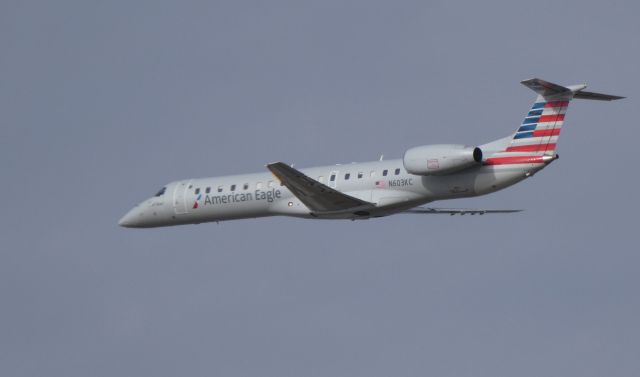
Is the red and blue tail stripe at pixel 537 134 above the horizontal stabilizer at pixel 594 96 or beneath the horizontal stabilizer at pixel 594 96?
beneath

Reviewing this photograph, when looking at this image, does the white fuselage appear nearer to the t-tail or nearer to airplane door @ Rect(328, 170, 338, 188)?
airplane door @ Rect(328, 170, 338, 188)

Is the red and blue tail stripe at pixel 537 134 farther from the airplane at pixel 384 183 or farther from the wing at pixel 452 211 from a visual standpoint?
the wing at pixel 452 211

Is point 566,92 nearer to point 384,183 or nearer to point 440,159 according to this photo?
point 440,159

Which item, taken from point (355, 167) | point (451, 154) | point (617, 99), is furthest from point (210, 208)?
point (617, 99)

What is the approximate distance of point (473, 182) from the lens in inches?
1770

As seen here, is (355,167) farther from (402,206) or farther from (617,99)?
(617,99)

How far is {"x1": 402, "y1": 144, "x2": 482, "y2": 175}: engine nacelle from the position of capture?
44375mm

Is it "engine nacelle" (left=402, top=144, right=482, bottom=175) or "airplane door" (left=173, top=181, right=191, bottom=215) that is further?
"airplane door" (left=173, top=181, right=191, bottom=215)

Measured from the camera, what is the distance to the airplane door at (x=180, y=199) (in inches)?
2018

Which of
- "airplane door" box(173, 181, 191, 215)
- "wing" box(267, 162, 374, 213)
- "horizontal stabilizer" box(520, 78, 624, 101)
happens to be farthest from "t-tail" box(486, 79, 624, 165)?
"airplane door" box(173, 181, 191, 215)

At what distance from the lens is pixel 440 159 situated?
146ft

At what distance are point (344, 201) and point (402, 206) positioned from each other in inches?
75.1

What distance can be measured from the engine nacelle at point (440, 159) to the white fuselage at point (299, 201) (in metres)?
0.61

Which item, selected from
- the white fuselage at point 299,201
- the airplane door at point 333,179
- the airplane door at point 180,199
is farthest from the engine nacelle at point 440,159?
the airplane door at point 180,199
